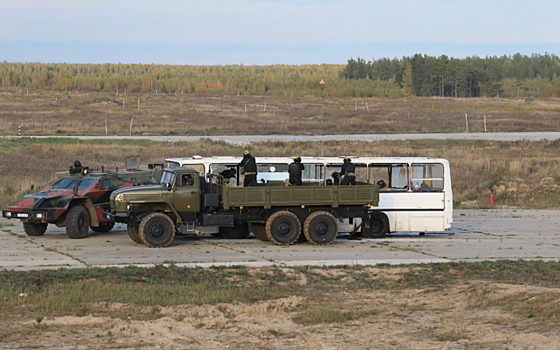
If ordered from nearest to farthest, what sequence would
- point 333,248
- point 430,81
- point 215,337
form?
1. point 215,337
2. point 333,248
3. point 430,81

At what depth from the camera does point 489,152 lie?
43906 millimetres

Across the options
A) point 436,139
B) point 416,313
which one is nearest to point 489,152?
point 436,139

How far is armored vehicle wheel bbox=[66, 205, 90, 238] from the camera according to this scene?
1967 centimetres

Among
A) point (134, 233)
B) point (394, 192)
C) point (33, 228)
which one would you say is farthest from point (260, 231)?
point (33, 228)

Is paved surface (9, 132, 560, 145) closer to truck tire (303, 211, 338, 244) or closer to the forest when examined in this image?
truck tire (303, 211, 338, 244)

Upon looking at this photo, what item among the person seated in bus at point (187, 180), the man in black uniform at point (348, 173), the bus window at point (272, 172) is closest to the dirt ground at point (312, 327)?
the person seated in bus at point (187, 180)

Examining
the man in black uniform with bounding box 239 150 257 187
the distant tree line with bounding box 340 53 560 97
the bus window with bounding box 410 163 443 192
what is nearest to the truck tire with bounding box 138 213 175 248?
the man in black uniform with bounding box 239 150 257 187

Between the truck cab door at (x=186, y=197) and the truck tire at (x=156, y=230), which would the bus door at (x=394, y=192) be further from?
the truck tire at (x=156, y=230)

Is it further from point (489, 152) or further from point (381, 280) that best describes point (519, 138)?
point (381, 280)

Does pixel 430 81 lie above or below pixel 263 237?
above

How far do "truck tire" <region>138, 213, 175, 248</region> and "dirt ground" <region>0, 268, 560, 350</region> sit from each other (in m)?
7.01

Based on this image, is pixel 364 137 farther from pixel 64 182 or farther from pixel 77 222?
pixel 77 222

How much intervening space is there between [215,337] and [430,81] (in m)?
125

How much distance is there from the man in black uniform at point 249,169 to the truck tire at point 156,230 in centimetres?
245
